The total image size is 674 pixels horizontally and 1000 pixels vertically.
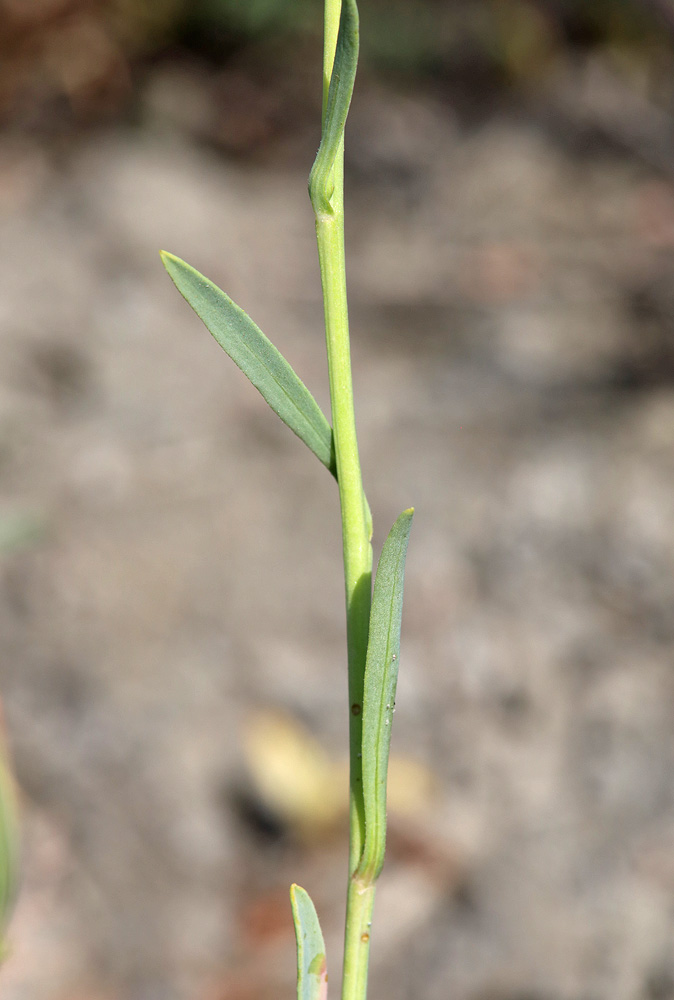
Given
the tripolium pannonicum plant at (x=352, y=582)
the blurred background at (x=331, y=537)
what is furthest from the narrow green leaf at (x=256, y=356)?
the blurred background at (x=331, y=537)

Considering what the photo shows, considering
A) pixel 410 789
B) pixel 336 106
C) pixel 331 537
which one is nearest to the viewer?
pixel 336 106

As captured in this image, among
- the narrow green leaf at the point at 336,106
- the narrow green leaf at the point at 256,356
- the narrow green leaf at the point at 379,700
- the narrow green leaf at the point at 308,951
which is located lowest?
the narrow green leaf at the point at 308,951

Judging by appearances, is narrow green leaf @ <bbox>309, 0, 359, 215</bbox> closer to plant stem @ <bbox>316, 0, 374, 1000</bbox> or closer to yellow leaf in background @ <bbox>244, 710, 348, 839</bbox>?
plant stem @ <bbox>316, 0, 374, 1000</bbox>

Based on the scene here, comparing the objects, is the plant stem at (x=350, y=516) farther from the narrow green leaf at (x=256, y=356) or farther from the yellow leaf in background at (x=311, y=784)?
the yellow leaf in background at (x=311, y=784)

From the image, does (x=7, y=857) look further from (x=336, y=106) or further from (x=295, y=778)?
(x=295, y=778)

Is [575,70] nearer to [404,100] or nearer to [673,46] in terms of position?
[673,46]

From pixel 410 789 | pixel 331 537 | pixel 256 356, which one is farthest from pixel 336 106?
pixel 331 537

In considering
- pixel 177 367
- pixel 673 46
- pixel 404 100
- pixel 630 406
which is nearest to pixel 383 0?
pixel 404 100
